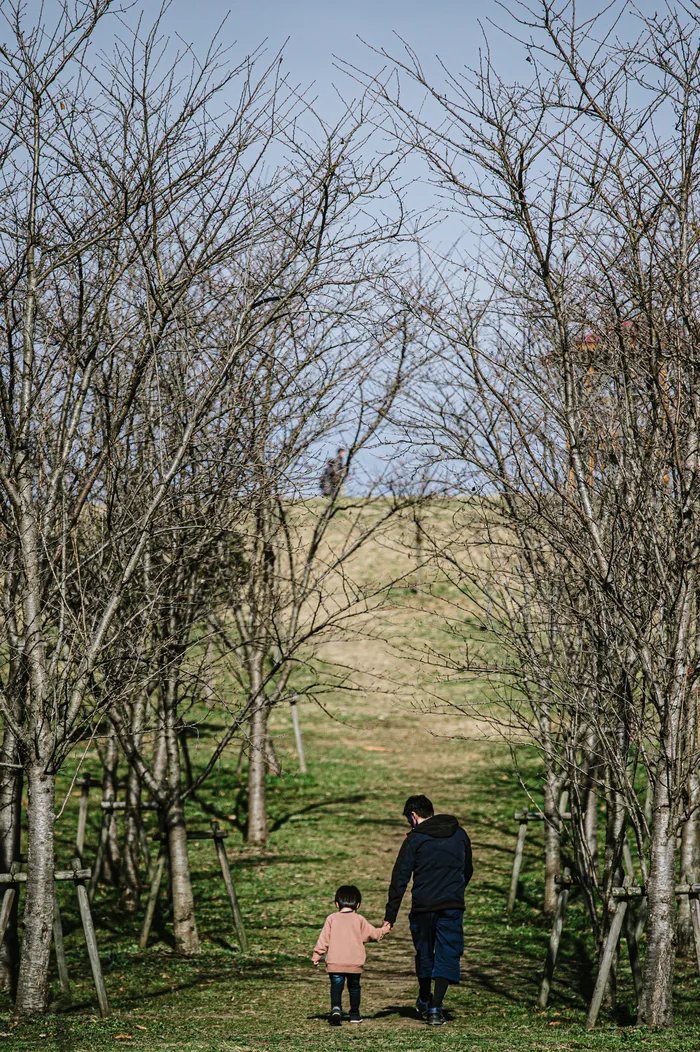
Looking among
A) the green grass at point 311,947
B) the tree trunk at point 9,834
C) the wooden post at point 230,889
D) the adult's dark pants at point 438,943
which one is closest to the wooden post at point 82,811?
the green grass at point 311,947

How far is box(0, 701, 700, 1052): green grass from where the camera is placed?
7258 mm

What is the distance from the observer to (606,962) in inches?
304

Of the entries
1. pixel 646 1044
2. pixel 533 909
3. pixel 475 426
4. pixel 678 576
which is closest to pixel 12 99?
pixel 475 426

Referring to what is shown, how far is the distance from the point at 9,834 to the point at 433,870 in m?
3.82

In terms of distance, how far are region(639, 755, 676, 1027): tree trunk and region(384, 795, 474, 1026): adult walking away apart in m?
1.37

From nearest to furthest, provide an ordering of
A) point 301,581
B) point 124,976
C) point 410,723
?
point 124,976
point 301,581
point 410,723

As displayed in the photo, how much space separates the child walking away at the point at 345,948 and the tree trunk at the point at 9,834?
9.08ft

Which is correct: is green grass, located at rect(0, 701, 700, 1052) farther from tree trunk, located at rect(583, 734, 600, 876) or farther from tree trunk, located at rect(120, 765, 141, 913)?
tree trunk, located at rect(583, 734, 600, 876)

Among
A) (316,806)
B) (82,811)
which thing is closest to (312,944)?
(82,811)

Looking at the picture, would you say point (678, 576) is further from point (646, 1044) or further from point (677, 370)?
point (646, 1044)

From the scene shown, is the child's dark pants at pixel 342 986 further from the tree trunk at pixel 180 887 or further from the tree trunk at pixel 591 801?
the tree trunk at pixel 180 887

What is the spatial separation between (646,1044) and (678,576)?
3193 millimetres

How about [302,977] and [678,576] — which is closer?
[678,576]

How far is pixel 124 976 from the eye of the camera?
974cm
